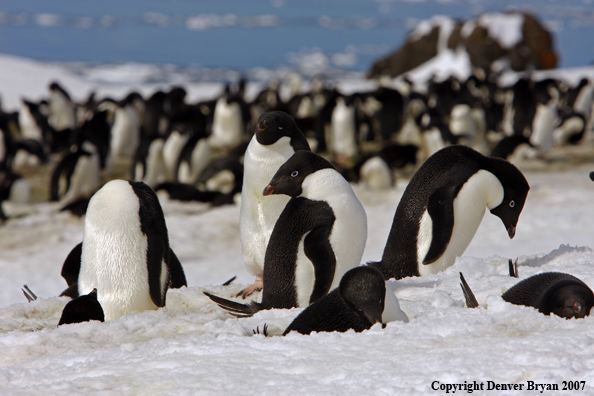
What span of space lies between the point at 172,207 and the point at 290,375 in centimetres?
680

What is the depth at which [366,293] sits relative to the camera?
2.35 metres

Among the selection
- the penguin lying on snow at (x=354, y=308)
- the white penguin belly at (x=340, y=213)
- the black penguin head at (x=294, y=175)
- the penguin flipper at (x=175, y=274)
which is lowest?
the penguin flipper at (x=175, y=274)

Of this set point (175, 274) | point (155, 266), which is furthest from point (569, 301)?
point (175, 274)

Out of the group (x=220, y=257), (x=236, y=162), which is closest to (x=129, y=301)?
(x=220, y=257)

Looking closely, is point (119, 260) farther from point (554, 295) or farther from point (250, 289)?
point (554, 295)

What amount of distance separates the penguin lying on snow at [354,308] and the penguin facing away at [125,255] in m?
1.07

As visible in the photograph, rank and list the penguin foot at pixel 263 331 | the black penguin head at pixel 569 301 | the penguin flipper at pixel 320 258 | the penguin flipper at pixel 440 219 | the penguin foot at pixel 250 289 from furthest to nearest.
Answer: the penguin foot at pixel 250 289 < the penguin flipper at pixel 440 219 < the penguin flipper at pixel 320 258 < the penguin foot at pixel 263 331 < the black penguin head at pixel 569 301

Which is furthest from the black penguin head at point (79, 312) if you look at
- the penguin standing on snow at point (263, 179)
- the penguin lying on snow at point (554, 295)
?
the penguin lying on snow at point (554, 295)

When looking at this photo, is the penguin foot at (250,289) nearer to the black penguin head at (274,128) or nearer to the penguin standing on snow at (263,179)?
the penguin standing on snow at (263,179)

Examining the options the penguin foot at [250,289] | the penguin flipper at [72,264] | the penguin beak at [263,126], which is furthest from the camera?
the penguin flipper at [72,264]

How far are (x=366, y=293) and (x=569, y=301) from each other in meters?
0.75

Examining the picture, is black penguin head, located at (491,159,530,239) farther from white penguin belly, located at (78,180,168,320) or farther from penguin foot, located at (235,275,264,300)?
white penguin belly, located at (78,180,168,320)

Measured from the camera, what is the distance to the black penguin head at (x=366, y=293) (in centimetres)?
234

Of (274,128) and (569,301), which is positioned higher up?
(274,128)
